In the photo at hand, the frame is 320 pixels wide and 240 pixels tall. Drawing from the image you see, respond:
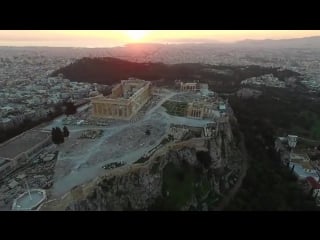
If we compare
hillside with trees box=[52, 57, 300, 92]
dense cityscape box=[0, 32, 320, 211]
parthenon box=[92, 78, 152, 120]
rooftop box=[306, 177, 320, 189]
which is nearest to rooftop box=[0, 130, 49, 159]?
dense cityscape box=[0, 32, 320, 211]

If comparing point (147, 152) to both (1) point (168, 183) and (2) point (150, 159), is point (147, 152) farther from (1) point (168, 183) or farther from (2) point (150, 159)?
(1) point (168, 183)

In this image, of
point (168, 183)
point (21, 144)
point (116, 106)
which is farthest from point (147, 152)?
point (21, 144)

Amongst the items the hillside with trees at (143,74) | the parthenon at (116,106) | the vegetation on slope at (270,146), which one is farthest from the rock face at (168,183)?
the hillside with trees at (143,74)

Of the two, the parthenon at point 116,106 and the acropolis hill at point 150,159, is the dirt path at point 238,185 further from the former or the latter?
the parthenon at point 116,106

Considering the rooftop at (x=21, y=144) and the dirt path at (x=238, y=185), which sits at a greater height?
the rooftop at (x=21, y=144)

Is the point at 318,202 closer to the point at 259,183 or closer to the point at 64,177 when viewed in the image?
the point at 259,183

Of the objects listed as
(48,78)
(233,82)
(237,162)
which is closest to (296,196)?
(237,162)
